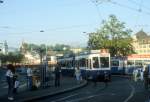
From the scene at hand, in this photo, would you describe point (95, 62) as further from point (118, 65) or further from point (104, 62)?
point (118, 65)

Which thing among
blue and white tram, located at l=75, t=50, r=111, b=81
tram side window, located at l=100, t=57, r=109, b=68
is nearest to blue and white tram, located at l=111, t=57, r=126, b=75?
blue and white tram, located at l=75, t=50, r=111, b=81

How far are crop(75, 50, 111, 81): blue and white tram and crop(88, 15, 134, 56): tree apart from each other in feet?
173

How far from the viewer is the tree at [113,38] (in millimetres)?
105250

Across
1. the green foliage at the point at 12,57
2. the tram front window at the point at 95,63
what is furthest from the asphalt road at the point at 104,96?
the green foliage at the point at 12,57

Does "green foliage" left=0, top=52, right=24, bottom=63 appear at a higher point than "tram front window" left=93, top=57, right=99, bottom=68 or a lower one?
higher

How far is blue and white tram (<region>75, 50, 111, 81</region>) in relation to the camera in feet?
164

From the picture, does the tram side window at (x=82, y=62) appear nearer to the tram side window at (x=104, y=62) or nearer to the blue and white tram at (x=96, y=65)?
the blue and white tram at (x=96, y=65)

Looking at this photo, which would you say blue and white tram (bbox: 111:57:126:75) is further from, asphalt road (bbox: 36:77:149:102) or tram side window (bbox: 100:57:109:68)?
asphalt road (bbox: 36:77:149:102)

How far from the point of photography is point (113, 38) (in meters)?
106

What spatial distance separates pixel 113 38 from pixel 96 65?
56541mm

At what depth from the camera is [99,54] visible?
51438 millimetres

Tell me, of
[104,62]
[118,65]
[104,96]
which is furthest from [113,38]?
[104,96]

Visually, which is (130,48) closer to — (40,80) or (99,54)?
(99,54)

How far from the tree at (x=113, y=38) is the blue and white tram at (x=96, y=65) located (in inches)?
2071
